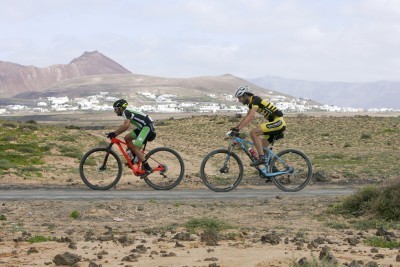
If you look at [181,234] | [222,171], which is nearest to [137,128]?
[222,171]

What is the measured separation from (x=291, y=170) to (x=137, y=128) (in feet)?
13.5

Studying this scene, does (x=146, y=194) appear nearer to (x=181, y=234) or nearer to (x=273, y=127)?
(x=273, y=127)

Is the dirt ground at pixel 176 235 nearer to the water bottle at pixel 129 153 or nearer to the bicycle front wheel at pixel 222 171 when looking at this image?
the bicycle front wheel at pixel 222 171

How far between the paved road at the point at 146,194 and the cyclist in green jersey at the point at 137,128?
105cm

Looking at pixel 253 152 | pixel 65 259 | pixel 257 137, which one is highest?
pixel 257 137

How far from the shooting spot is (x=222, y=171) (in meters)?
16.3

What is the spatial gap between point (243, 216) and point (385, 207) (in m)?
2.72

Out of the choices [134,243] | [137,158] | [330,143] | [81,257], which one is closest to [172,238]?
[134,243]

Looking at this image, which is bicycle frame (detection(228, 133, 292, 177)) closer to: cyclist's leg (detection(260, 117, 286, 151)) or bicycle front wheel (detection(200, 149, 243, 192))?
bicycle front wheel (detection(200, 149, 243, 192))

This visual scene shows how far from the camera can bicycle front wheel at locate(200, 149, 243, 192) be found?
16281mm

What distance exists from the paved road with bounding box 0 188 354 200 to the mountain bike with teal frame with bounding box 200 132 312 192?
27 centimetres

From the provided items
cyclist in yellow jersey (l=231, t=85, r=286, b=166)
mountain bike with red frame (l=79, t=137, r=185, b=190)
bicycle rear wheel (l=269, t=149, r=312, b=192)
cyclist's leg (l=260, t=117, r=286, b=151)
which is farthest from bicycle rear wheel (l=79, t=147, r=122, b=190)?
bicycle rear wheel (l=269, t=149, r=312, b=192)

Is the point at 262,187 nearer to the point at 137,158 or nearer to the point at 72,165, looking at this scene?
the point at 137,158

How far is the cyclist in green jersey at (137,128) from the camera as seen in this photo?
1605 centimetres
